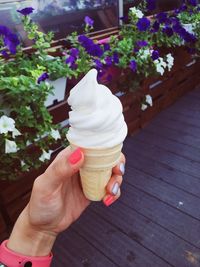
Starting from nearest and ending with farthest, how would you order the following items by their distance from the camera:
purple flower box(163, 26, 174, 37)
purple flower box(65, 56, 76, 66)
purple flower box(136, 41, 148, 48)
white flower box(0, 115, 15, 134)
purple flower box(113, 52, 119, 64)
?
white flower box(0, 115, 15, 134)
purple flower box(65, 56, 76, 66)
purple flower box(113, 52, 119, 64)
purple flower box(136, 41, 148, 48)
purple flower box(163, 26, 174, 37)

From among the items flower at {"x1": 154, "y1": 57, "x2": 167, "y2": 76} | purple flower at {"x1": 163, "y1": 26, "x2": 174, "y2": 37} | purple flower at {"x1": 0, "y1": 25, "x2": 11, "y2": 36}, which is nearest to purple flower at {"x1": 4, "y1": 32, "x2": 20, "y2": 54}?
purple flower at {"x1": 0, "y1": 25, "x2": 11, "y2": 36}

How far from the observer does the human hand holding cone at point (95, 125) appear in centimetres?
80

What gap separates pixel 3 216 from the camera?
174 cm

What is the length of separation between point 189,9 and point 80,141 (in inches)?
107

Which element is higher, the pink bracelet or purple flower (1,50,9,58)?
purple flower (1,50,9,58)

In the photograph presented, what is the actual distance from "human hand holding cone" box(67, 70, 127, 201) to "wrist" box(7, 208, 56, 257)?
32 cm

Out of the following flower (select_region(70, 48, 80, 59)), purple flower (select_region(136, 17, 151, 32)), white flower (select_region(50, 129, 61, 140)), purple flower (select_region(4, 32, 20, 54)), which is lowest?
white flower (select_region(50, 129, 61, 140))

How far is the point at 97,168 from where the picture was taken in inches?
33.7

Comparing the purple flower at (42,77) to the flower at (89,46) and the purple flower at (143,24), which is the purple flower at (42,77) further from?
the purple flower at (143,24)

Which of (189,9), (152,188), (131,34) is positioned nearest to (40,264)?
(152,188)

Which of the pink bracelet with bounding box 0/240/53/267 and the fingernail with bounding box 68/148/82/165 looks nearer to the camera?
the fingernail with bounding box 68/148/82/165

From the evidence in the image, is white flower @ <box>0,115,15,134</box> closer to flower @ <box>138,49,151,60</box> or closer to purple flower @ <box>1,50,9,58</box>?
purple flower @ <box>1,50,9,58</box>

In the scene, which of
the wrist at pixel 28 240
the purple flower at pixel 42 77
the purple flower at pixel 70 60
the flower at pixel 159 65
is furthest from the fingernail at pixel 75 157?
the flower at pixel 159 65

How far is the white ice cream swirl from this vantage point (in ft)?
2.61
